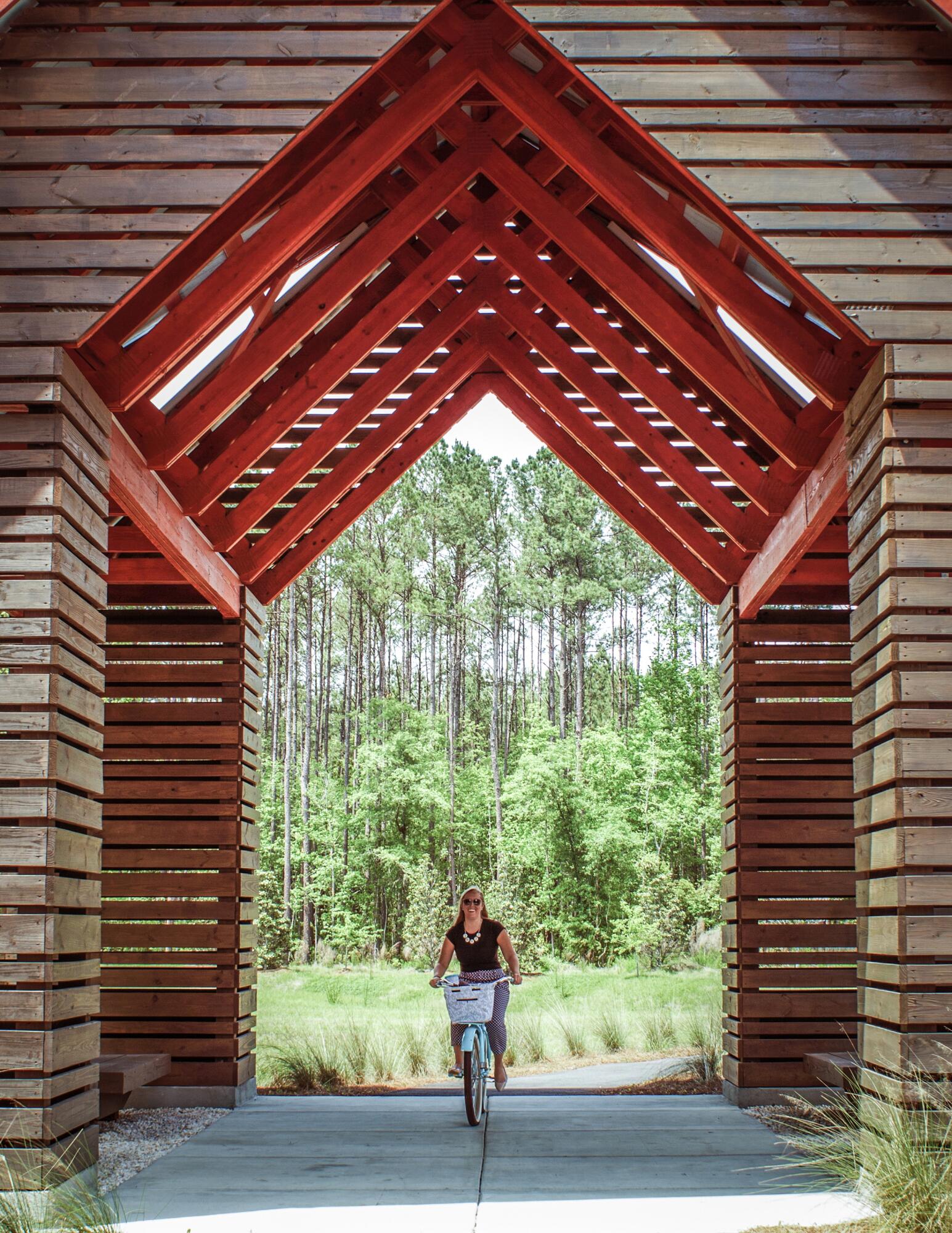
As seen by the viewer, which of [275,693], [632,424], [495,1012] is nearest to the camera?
[495,1012]

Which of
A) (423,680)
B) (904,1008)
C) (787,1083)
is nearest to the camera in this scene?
(904,1008)

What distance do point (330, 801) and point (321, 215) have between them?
2316 centimetres

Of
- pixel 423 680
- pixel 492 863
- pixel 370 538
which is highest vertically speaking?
pixel 370 538

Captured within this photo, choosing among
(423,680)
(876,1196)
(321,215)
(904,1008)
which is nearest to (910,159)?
(321,215)

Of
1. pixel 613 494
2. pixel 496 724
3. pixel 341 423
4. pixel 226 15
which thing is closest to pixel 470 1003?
pixel 341 423

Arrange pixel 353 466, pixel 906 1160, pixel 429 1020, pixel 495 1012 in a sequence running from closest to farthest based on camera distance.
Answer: pixel 906 1160 < pixel 495 1012 < pixel 353 466 < pixel 429 1020

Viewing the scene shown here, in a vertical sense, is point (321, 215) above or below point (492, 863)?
above

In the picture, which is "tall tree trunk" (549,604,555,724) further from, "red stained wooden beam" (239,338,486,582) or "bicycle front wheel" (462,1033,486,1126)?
"bicycle front wheel" (462,1033,486,1126)

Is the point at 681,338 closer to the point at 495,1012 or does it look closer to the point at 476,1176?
the point at 495,1012

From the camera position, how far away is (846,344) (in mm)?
5266

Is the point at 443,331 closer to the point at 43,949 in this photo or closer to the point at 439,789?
the point at 43,949

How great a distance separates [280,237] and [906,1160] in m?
4.81

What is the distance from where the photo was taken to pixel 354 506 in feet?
29.8

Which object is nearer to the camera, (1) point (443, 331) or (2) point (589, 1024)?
(1) point (443, 331)
